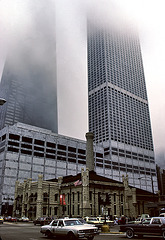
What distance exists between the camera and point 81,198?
59.2m

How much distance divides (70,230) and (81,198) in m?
44.0

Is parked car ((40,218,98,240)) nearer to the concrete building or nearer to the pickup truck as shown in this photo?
the pickup truck

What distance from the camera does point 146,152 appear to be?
183375mm

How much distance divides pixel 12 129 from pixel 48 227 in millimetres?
95917

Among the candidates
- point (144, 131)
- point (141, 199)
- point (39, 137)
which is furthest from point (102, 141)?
point (141, 199)

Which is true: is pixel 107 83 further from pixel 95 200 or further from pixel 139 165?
pixel 95 200

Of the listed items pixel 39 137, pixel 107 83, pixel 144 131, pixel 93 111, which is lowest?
pixel 39 137

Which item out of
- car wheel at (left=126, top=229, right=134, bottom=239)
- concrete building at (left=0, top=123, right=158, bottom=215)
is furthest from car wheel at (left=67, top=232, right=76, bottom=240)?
concrete building at (left=0, top=123, right=158, bottom=215)

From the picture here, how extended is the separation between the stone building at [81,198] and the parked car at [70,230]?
3972cm

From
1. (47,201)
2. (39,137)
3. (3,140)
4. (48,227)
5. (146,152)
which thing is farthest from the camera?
(146,152)

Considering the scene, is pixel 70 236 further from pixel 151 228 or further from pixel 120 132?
pixel 120 132

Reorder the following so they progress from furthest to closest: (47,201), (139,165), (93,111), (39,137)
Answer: (93,111), (139,165), (39,137), (47,201)

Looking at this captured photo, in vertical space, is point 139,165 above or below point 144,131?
below

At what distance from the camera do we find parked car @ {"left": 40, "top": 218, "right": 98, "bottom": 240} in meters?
16.3
